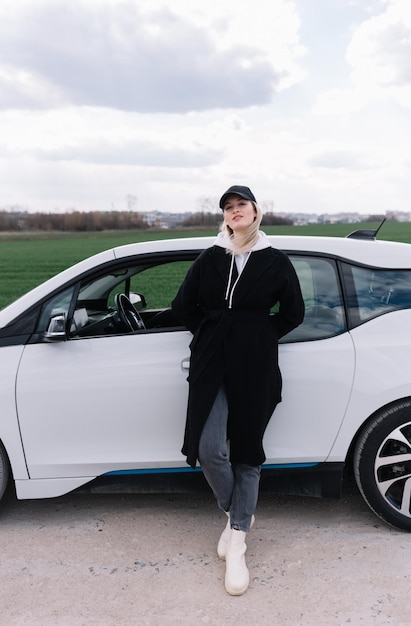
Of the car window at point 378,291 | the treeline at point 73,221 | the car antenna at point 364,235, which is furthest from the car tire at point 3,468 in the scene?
the treeline at point 73,221

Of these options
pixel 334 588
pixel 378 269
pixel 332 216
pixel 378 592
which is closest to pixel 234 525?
pixel 334 588

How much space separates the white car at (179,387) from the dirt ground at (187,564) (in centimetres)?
23

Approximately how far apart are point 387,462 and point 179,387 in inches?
44.3

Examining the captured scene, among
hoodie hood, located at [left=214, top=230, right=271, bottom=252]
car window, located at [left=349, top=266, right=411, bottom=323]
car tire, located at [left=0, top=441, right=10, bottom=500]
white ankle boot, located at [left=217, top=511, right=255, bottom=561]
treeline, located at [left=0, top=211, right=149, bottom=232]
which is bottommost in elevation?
treeline, located at [left=0, top=211, right=149, bottom=232]

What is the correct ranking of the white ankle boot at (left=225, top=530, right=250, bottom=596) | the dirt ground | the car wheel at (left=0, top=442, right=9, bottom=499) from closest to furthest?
the dirt ground
the white ankle boot at (left=225, top=530, right=250, bottom=596)
the car wheel at (left=0, top=442, right=9, bottom=499)

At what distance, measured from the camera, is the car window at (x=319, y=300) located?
3.01m

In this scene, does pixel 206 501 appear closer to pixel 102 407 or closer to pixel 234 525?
pixel 234 525

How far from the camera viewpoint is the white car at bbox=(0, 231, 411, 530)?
293 cm

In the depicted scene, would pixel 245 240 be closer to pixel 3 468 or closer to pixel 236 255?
pixel 236 255

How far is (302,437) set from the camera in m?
2.98

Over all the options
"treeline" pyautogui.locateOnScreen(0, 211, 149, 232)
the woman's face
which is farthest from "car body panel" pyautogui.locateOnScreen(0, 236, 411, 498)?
"treeline" pyautogui.locateOnScreen(0, 211, 149, 232)

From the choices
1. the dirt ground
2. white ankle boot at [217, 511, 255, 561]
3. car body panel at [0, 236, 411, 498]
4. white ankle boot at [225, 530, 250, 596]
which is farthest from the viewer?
car body panel at [0, 236, 411, 498]

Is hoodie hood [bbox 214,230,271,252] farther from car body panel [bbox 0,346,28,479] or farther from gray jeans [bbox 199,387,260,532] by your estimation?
car body panel [bbox 0,346,28,479]

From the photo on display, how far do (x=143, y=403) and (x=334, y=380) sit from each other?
95 cm
